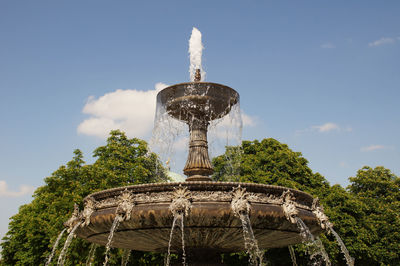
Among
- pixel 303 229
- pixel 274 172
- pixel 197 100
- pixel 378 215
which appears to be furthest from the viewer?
pixel 378 215

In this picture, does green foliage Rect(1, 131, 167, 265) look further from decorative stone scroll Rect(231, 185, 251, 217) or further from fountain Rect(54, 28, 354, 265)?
decorative stone scroll Rect(231, 185, 251, 217)

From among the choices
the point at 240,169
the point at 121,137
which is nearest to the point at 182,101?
the point at 240,169

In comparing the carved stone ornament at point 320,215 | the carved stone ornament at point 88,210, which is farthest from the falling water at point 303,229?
the carved stone ornament at point 88,210

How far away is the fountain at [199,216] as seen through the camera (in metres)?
7.80

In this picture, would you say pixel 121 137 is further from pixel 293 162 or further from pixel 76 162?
pixel 293 162

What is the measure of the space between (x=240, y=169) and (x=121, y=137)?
10513 mm

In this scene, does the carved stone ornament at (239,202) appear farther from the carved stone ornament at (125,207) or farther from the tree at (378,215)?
the tree at (378,215)

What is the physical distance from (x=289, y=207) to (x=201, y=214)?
208 cm

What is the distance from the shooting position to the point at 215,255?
406 inches

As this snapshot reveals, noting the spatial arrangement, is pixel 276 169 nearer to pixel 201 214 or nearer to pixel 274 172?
pixel 274 172

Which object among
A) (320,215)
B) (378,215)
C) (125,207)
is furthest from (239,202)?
(378,215)

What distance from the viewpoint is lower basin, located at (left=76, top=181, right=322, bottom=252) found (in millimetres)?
7840

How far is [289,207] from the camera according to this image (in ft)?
27.1

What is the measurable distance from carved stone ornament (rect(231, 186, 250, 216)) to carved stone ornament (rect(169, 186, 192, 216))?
3.14 feet
